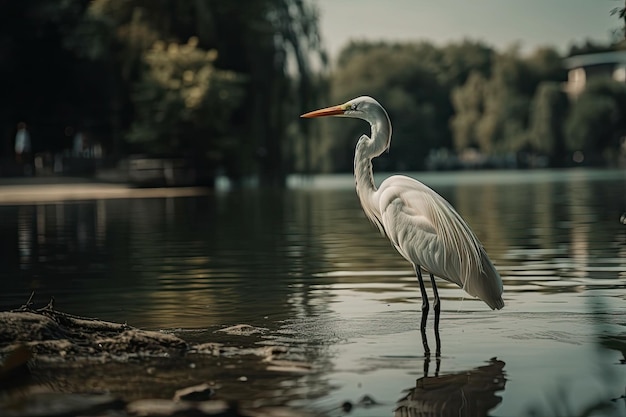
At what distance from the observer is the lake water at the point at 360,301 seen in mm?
6547

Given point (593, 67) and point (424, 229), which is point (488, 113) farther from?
Answer: point (424, 229)

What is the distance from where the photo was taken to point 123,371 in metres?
7.21

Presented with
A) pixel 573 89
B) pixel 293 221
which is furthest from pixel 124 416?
pixel 573 89

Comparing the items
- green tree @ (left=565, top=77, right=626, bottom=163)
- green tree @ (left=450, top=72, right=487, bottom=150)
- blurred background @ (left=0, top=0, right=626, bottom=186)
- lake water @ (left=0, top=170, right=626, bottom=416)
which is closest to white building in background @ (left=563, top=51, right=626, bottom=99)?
green tree @ (left=450, top=72, right=487, bottom=150)

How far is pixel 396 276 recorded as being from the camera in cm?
1370

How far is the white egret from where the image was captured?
336 inches

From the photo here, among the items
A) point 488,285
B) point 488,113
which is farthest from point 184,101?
point 488,113

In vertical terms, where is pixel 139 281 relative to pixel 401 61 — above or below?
below

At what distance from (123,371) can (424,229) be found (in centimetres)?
263

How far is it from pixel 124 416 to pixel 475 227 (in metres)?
17.6

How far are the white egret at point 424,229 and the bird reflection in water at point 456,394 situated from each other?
1.07 meters

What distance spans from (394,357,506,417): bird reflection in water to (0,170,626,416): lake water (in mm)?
14

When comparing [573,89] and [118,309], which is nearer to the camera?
[118,309]

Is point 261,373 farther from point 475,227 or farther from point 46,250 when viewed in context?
point 475,227
